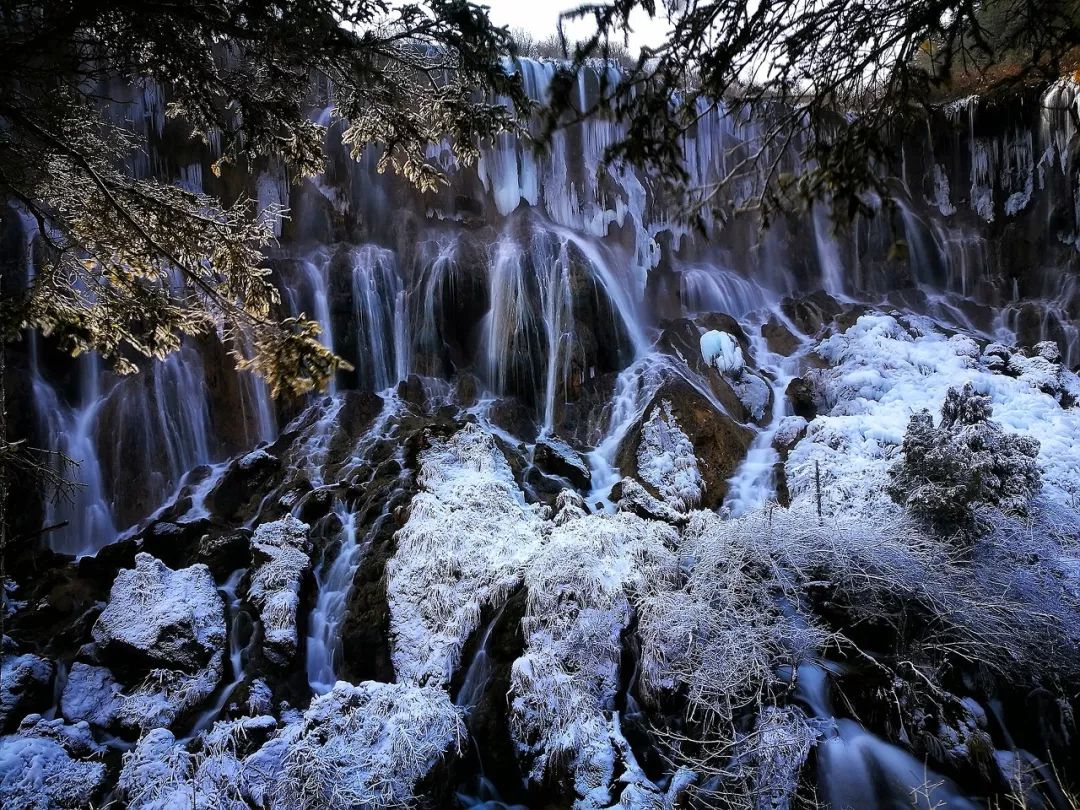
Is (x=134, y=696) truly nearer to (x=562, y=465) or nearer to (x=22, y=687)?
(x=22, y=687)

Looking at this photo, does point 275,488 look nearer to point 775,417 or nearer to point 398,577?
point 398,577

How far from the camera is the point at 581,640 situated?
608 centimetres

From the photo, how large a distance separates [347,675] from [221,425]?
8.35m

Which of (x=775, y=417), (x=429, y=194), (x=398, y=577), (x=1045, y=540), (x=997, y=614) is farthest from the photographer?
(x=429, y=194)

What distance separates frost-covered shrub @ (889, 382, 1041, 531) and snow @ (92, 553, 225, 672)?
822cm

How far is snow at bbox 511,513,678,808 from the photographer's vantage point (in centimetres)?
526

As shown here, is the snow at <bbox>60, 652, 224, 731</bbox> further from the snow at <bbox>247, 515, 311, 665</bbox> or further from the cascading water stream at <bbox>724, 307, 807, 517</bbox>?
the cascading water stream at <bbox>724, 307, 807, 517</bbox>

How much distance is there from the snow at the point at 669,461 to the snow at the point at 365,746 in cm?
552

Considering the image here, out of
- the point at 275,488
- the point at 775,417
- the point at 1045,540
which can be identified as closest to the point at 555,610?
the point at 1045,540

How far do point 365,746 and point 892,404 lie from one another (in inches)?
390

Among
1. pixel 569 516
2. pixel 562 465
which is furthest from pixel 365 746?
pixel 562 465

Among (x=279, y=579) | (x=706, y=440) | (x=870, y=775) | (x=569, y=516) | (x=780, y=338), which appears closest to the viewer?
(x=870, y=775)

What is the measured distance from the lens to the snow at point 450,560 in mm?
6832

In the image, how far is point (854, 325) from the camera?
537 inches
